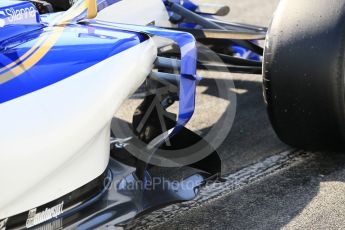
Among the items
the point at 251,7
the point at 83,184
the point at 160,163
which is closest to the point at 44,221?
the point at 83,184

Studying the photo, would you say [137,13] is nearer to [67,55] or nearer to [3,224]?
[67,55]

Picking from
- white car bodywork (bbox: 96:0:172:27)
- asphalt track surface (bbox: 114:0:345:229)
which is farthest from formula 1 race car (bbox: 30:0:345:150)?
white car bodywork (bbox: 96:0:172:27)

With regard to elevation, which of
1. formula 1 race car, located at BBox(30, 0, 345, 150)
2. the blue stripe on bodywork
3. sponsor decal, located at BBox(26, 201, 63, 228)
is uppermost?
the blue stripe on bodywork

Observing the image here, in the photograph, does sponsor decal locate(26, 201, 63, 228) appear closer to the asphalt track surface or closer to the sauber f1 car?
the sauber f1 car

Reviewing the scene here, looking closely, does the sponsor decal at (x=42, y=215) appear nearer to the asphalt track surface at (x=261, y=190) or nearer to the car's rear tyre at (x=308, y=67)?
the asphalt track surface at (x=261, y=190)

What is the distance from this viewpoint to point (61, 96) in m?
2.39

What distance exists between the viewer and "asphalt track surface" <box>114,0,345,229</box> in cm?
286

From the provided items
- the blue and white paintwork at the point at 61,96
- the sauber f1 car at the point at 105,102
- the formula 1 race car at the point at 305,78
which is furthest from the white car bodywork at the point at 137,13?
the formula 1 race car at the point at 305,78

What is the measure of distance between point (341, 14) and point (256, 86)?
161 cm

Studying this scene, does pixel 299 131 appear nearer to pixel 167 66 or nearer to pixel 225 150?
pixel 225 150

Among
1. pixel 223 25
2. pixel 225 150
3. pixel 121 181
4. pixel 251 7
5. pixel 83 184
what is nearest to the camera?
pixel 83 184

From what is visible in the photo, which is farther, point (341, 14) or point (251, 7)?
point (251, 7)

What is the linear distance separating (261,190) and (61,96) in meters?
1.27

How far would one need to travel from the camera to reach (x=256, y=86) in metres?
4.58
